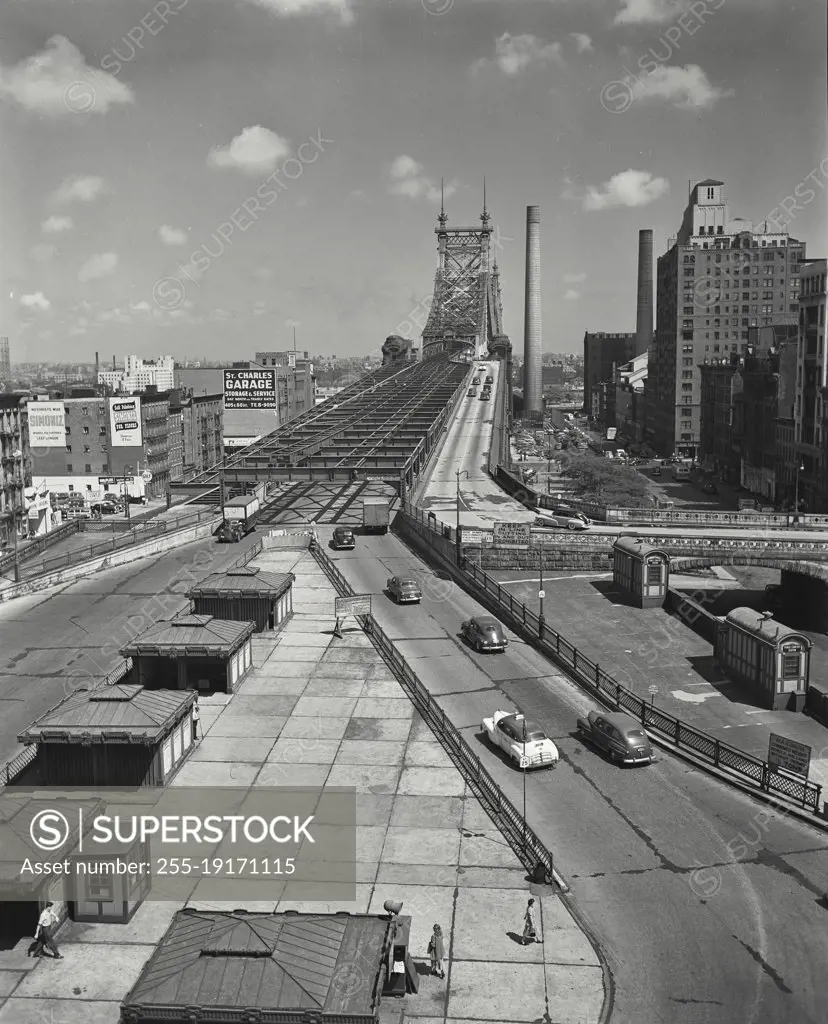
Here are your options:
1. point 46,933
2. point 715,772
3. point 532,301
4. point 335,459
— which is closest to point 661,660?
point 715,772

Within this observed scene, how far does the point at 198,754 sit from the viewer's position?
90.1 ft

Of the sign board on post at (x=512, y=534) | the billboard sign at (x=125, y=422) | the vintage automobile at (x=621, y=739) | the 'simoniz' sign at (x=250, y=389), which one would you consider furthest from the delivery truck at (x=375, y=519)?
the billboard sign at (x=125, y=422)

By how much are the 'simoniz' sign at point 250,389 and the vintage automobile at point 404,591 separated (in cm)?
3842

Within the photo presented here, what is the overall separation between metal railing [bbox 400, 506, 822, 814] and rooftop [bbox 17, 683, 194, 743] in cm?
1235

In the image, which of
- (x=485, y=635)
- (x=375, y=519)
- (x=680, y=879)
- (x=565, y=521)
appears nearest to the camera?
(x=680, y=879)

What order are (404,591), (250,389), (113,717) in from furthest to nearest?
(250,389)
(404,591)
(113,717)

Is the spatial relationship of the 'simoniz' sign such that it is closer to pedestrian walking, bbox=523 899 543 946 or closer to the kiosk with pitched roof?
the kiosk with pitched roof

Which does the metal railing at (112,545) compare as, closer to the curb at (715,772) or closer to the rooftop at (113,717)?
the curb at (715,772)

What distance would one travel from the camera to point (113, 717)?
25.2 m

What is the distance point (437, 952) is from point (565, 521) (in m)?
41.7

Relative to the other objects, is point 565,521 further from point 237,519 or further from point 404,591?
point 237,519

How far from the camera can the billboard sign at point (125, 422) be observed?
3652 inches

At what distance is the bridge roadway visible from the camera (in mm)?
16344

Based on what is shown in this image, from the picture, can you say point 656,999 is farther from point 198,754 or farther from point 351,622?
point 351,622
